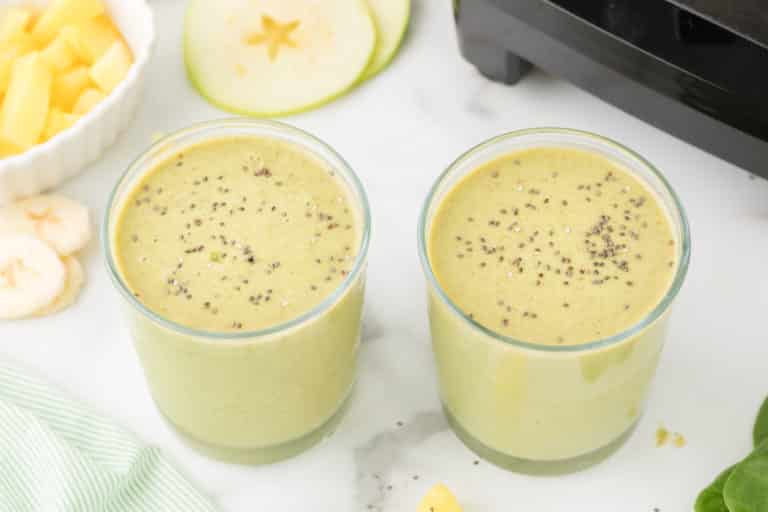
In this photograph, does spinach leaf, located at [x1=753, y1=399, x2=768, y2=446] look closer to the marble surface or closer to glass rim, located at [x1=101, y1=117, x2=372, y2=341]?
the marble surface

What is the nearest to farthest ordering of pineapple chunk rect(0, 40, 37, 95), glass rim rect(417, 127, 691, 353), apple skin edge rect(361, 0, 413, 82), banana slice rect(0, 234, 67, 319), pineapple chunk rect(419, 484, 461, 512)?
glass rim rect(417, 127, 691, 353) → pineapple chunk rect(419, 484, 461, 512) → banana slice rect(0, 234, 67, 319) → pineapple chunk rect(0, 40, 37, 95) → apple skin edge rect(361, 0, 413, 82)

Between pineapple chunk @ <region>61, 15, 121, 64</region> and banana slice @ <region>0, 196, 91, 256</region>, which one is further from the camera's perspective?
pineapple chunk @ <region>61, 15, 121, 64</region>

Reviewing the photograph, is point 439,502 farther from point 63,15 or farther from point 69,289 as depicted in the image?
point 63,15

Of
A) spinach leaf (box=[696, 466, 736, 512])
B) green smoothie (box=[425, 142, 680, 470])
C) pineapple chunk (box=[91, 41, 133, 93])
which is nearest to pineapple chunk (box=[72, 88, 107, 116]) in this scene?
pineapple chunk (box=[91, 41, 133, 93])

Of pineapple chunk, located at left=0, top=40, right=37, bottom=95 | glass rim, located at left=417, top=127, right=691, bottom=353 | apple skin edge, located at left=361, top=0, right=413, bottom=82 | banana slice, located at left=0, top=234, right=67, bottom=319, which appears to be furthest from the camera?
apple skin edge, located at left=361, top=0, right=413, bottom=82

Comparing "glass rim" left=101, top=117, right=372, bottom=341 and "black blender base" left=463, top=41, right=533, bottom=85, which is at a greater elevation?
"glass rim" left=101, top=117, right=372, bottom=341

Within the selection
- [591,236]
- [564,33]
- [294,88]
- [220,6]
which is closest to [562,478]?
[591,236]

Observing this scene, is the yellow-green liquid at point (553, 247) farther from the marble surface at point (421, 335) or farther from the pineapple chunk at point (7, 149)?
the pineapple chunk at point (7, 149)
